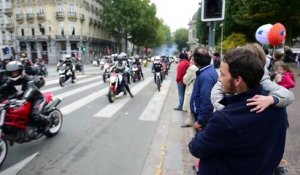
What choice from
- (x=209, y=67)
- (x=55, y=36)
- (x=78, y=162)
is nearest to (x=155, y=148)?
(x=78, y=162)

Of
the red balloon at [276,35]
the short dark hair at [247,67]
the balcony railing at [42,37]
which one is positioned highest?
the balcony railing at [42,37]

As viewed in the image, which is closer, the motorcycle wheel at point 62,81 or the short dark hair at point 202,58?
the short dark hair at point 202,58

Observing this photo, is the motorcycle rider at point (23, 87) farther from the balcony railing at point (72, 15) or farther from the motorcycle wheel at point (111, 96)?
the balcony railing at point (72, 15)

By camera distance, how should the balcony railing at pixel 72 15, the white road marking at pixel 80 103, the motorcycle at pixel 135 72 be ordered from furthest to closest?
the balcony railing at pixel 72 15, the motorcycle at pixel 135 72, the white road marking at pixel 80 103

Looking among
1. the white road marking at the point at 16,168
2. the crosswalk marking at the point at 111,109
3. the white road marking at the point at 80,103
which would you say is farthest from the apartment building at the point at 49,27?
the white road marking at the point at 16,168

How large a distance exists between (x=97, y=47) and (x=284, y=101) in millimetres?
59088

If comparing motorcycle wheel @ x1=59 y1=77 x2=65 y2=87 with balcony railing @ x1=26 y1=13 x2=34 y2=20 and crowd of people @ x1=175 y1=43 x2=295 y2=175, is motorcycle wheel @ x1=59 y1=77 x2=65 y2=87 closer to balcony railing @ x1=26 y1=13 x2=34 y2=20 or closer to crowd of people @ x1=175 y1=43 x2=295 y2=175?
crowd of people @ x1=175 y1=43 x2=295 y2=175

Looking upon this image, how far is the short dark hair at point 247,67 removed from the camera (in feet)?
4.91

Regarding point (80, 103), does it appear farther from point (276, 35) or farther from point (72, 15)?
point (72, 15)

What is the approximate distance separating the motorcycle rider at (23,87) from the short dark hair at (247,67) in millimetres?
4376

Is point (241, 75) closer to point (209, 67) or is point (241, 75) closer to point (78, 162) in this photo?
point (209, 67)

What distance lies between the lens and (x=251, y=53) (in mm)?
1531

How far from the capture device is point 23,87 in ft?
17.2

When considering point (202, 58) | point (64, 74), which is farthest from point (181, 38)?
point (202, 58)
